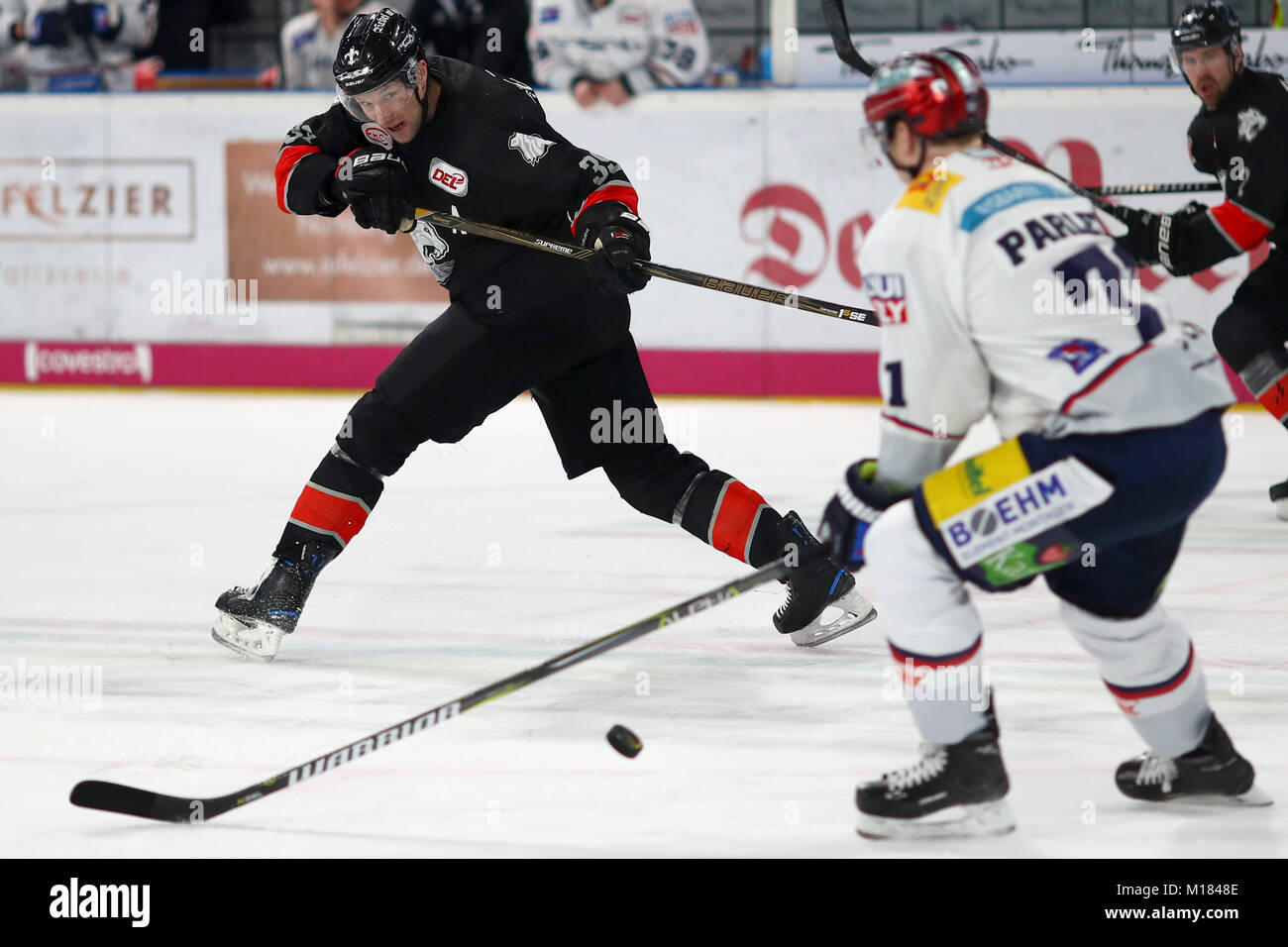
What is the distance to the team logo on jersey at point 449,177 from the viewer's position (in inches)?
150

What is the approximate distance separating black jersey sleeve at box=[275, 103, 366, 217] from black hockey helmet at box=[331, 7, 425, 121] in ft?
0.71

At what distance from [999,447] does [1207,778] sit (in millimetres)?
606

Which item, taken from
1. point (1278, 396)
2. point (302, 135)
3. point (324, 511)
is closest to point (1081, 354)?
point (324, 511)

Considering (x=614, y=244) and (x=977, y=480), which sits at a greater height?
(x=614, y=244)

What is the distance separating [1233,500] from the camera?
18.6 ft

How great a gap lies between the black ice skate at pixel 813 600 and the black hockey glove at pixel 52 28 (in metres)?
6.51

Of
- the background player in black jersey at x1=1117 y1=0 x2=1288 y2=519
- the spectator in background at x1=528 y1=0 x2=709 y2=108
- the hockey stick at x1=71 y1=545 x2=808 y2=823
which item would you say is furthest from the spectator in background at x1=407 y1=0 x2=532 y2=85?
the hockey stick at x1=71 y1=545 x2=808 y2=823

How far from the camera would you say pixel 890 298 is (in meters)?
2.47

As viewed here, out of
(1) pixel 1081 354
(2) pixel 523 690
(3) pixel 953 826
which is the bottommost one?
(2) pixel 523 690

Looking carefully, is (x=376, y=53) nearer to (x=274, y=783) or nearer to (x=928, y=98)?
(x=928, y=98)

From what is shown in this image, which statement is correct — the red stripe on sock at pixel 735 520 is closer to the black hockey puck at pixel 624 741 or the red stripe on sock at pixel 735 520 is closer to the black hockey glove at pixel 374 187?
the black hockey glove at pixel 374 187

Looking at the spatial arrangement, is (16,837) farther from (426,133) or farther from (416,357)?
(426,133)
